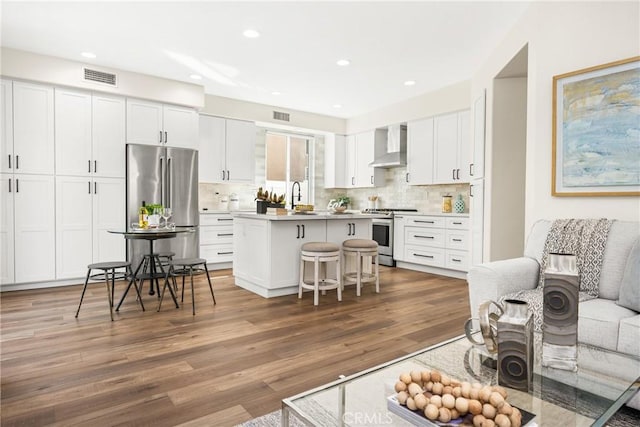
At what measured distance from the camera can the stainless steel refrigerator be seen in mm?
4945

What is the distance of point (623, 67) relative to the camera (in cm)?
253

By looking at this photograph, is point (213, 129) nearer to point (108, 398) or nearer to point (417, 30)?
point (417, 30)

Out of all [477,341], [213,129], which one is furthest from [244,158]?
[477,341]

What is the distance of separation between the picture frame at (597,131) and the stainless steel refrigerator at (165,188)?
446cm

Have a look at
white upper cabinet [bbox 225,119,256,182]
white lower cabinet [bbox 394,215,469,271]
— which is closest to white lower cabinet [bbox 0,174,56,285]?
white upper cabinet [bbox 225,119,256,182]

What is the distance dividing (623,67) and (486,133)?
1.66m

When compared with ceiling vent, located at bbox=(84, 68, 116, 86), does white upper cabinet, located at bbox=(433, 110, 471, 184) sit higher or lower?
lower

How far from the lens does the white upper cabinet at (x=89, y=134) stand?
455cm

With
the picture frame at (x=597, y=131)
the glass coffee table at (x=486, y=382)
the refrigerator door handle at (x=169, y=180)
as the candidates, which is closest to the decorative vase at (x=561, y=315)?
the glass coffee table at (x=486, y=382)

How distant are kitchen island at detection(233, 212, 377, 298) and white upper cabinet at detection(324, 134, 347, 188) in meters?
3.03

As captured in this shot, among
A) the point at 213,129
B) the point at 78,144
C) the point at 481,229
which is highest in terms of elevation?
the point at 213,129

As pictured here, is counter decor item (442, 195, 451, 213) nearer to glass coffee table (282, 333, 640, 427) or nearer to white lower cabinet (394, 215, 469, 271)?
white lower cabinet (394, 215, 469, 271)

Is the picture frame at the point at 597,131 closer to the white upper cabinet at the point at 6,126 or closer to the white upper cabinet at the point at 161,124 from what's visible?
the white upper cabinet at the point at 161,124

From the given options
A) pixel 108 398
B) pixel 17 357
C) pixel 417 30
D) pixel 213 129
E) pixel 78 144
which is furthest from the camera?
pixel 213 129
